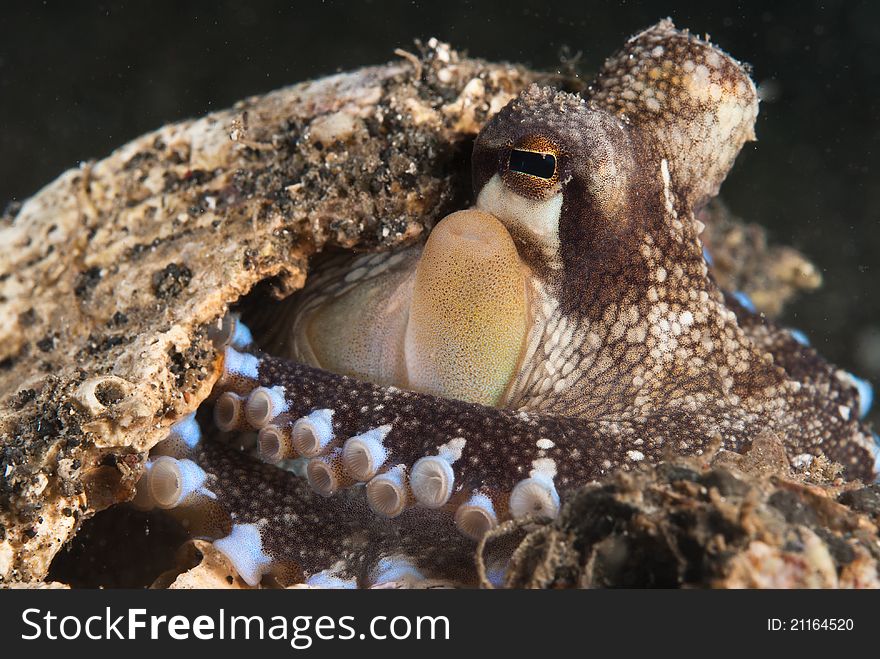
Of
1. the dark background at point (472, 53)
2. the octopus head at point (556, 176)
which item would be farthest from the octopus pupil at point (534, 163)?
the dark background at point (472, 53)

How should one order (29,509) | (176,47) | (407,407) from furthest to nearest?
(176,47) < (407,407) < (29,509)

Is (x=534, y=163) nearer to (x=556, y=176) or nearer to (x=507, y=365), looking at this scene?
(x=556, y=176)

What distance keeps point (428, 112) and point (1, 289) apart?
1911mm

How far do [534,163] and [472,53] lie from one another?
5406 millimetres

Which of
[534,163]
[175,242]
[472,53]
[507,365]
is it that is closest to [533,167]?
[534,163]

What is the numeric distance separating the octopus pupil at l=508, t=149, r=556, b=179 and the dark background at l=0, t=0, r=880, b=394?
16.9 feet

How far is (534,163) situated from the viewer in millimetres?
2420

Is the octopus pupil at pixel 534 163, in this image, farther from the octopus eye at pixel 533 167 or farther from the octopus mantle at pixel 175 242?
the octopus mantle at pixel 175 242

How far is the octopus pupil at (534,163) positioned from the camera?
94.7 inches

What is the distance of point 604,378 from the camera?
254 centimetres

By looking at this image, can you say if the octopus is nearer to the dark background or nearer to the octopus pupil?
the octopus pupil

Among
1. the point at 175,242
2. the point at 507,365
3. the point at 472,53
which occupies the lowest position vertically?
the point at 507,365

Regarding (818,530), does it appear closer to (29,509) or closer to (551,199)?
(551,199)

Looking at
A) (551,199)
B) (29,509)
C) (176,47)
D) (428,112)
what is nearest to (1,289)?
(29,509)
